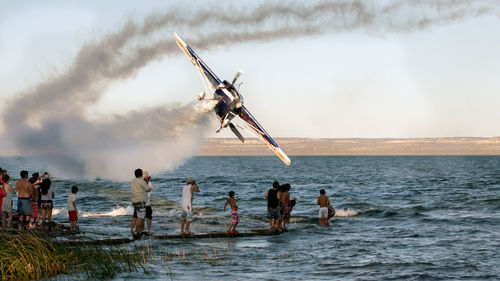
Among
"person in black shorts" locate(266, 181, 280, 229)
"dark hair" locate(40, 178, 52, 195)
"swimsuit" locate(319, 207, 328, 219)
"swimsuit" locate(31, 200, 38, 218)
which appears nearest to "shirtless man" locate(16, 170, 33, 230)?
"swimsuit" locate(31, 200, 38, 218)

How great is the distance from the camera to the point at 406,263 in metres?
15.1

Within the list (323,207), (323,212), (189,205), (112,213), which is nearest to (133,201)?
(189,205)

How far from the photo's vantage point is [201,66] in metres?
37.1

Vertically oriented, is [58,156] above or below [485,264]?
above

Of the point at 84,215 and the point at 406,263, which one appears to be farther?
the point at 84,215

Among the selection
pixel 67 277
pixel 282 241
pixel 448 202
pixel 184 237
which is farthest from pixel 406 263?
pixel 448 202

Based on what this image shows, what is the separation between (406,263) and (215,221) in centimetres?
1274

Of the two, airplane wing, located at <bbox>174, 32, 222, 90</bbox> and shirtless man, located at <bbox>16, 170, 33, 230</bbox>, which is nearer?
shirtless man, located at <bbox>16, 170, 33, 230</bbox>

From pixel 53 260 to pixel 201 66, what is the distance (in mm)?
27119

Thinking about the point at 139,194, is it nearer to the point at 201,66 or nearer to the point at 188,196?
the point at 188,196

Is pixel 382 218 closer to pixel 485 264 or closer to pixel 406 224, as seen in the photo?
pixel 406 224

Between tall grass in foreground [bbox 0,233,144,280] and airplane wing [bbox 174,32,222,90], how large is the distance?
71.2 ft

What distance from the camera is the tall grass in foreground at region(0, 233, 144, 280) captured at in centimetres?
1054

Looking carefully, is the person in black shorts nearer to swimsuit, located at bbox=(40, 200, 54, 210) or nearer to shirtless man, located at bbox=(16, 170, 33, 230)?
swimsuit, located at bbox=(40, 200, 54, 210)
